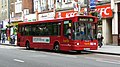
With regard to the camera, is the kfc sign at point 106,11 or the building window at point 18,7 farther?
the building window at point 18,7

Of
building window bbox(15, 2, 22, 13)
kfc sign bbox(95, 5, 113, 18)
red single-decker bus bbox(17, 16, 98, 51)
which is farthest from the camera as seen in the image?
building window bbox(15, 2, 22, 13)

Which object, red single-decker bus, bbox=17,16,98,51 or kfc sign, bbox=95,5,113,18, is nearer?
red single-decker bus, bbox=17,16,98,51

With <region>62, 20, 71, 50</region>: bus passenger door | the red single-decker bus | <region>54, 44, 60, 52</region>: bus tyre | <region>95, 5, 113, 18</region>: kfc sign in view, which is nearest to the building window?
<region>95, 5, 113, 18</region>: kfc sign

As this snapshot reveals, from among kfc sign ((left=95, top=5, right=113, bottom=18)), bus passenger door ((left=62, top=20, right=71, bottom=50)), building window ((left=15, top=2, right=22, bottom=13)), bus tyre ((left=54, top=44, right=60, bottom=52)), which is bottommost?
bus tyre ((left=54, top=44, right=60, bottom=52))

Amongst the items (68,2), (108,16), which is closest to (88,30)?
(108,16)

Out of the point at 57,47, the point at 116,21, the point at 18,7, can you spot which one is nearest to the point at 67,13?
the point at 116,21

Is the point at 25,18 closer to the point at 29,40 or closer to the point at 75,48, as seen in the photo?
the point at 29,40

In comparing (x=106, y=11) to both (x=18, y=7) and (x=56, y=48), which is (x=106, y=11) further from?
(x=18, y=7)

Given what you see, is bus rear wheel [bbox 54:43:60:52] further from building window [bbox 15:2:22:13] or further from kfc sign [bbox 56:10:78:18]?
building window [bbox 15:2:22:13]

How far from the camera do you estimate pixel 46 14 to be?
52.3 meters

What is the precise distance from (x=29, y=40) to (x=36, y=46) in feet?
4.52

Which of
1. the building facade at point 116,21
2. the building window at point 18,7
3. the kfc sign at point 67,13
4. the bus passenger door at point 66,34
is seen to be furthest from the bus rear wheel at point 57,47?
the building window at point 18,7

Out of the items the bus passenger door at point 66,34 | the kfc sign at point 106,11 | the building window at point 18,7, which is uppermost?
the building window at point 18,7

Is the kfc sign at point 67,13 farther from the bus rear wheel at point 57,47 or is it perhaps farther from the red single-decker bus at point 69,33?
the bus rear wheel at point 57,47
